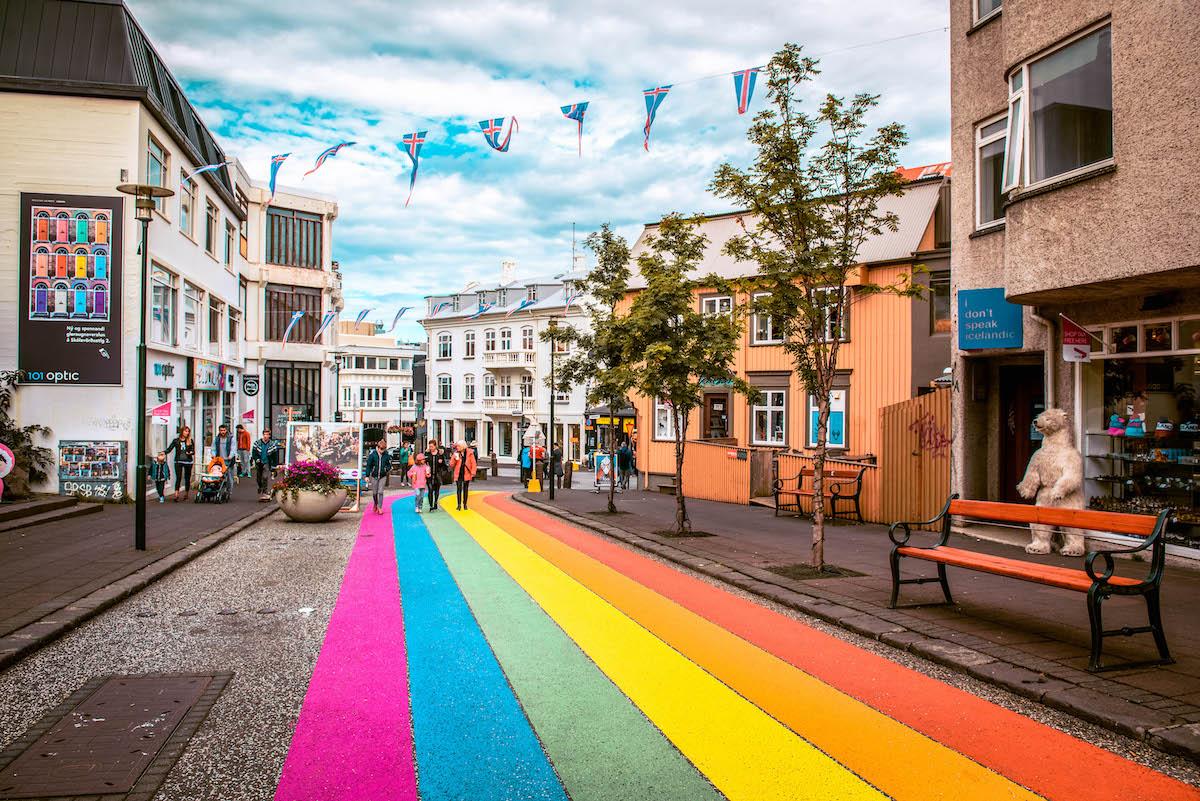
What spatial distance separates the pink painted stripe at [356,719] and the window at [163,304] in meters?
17.0

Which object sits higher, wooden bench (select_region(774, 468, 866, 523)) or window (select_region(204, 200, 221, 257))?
window (select_region(204, 200, 221, 257))

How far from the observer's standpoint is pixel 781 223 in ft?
36.4

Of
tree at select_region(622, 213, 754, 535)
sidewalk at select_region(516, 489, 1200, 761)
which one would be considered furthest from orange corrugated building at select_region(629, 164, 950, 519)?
sidewalk at select_region(516, 489, 1200, 761)

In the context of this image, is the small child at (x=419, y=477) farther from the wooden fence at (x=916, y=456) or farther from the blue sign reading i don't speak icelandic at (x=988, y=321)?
the blue sign reading i don't speak icelandic at (x=988, y=321)

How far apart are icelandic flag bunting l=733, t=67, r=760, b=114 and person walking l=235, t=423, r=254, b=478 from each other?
70.1 feet

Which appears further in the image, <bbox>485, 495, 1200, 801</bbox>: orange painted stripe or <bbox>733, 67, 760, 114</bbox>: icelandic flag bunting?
<bbox>733, 67, 760, 114</bbox>: icelandic flag bunting

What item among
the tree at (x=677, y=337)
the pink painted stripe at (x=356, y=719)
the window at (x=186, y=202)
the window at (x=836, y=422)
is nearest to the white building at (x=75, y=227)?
the window at (x=186, y=202)

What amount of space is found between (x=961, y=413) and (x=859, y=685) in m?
9.54

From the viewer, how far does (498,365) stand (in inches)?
2452

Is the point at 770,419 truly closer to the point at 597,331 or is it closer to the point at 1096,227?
the point at 597,331

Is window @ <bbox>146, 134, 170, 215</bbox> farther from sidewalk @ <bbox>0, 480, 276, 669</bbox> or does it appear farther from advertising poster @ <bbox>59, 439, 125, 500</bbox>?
sidewalk @ <bbox>0, 480, 276, 669</bbox>

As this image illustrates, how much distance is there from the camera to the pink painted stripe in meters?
4.37

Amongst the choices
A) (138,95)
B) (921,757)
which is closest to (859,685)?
(921,757)

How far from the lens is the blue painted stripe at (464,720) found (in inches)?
171
